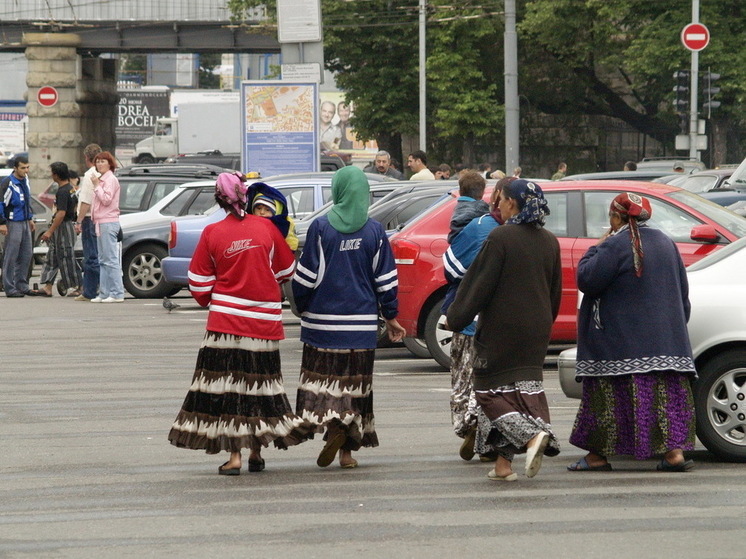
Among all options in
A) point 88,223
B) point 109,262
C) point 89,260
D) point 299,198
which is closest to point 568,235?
point 299,198

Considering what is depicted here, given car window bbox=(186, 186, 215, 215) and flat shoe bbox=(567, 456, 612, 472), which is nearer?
flat shoe bbox=(567, 456, 612, 472)

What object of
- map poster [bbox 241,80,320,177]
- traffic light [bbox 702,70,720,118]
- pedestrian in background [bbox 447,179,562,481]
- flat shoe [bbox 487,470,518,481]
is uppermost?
traffic light [bbox 702,70,720,118]

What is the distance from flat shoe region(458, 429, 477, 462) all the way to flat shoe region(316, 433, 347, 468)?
27.2 inches

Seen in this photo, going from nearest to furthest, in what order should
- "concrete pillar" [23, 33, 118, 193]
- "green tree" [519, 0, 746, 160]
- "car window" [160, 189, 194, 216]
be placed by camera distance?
1. "car window" [160, 189, 194, 216]
2. "green tree" [519, 0, 746, 160]
3. "concrete pillar" [23, 33, 118, 193]

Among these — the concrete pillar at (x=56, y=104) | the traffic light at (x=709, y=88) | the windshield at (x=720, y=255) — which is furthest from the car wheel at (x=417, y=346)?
the concrete pillar at (x=56, y=104)

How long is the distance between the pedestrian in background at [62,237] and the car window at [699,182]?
409 inches

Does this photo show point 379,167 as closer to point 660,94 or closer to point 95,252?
point 95,252

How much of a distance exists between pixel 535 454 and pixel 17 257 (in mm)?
14840

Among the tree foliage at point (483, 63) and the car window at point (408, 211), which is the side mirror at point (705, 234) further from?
the tree foliage at point (483, 63)

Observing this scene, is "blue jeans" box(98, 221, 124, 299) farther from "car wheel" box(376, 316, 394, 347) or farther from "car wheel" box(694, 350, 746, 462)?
"car wheel" box(694, 350, 746, 462)

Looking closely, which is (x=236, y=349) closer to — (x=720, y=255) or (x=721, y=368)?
(x=721, y=368)

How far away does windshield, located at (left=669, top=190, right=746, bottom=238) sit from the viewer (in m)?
12.3

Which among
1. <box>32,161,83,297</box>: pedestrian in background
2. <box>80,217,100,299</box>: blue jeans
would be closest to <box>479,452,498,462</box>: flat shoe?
<box>80,217,100,299</box>: blue jeans

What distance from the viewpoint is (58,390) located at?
11797 millimetres
